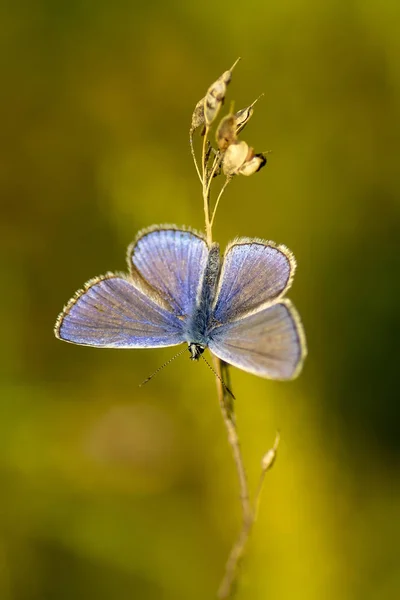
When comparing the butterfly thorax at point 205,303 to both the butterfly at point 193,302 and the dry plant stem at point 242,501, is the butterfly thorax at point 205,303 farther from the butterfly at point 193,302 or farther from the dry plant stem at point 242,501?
the dry plant stem at point 242,501

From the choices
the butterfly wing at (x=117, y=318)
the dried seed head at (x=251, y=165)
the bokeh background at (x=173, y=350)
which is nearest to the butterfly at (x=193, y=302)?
the butterfly wing at (x=117, y=318)

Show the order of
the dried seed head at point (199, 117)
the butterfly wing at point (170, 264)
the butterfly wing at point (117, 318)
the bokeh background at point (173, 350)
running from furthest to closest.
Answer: the bokeh background at point (173, 350), the butterfly wing at point (170, 264), the butterfly wing at point (117, 318), the dried seed head at point (199, 117)

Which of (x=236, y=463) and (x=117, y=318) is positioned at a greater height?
(x=117, y=318)

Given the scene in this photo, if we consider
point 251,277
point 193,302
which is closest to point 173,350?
point 193,302

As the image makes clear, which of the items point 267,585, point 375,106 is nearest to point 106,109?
point 375,106

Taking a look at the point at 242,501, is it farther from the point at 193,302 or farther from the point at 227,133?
the point at 227,133

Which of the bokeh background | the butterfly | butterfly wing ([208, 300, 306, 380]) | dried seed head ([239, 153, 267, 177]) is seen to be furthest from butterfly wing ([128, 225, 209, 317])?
the bokeh background
